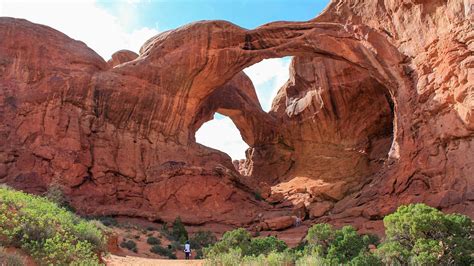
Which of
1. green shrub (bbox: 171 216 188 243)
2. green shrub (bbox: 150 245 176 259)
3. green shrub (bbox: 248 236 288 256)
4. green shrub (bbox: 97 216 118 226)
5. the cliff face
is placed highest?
the cliff face

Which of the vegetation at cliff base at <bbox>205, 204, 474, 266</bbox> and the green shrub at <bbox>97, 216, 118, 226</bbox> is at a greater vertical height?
the green shrub at <bbox>97, 216, 118, 226</bbox>

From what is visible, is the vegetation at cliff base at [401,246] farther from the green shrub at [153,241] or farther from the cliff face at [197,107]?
the cliff face at [197,107]

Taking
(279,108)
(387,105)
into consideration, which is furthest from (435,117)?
(279,108)

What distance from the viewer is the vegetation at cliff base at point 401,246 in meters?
9.59

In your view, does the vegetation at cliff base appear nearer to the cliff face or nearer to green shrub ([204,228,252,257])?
green shrub ([204,228,252,257])

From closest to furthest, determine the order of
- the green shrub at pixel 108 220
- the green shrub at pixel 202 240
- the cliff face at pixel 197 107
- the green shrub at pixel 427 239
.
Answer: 1. the green shrub at pixel 427 239
2. the green shrub at pixel 202 240
3. the cliff face at pixel 197 107
4. the green shrub at pixel 108 220

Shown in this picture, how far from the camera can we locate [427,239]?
1008 cm

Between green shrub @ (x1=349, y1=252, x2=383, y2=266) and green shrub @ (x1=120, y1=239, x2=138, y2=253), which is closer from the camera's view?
green shrub @ (x1=349, y1=252, x2=383, y2=266)

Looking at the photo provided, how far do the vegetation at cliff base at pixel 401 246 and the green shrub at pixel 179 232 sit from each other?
27.9 feet

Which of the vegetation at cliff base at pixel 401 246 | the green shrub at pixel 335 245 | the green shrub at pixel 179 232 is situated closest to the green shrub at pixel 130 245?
the green shrub at pixel 179 232

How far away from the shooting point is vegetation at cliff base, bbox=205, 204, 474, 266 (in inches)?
378

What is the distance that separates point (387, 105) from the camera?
102ft

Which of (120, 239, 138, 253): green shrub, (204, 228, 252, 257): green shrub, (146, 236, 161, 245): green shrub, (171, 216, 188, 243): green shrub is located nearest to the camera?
(204, 228, 252, 257): green shrub

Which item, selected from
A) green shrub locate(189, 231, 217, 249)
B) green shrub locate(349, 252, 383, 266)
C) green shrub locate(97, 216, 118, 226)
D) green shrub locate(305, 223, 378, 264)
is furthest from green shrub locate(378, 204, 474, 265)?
green shrub locate(97, 216, 118, 226)
